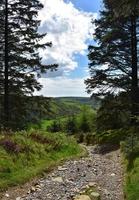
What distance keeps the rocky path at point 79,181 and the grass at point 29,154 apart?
2.16ft

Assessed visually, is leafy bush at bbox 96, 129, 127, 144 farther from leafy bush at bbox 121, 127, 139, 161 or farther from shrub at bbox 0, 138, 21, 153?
shrub at bbox 0, 138, 21, 153

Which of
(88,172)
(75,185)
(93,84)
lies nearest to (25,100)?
(93,84)

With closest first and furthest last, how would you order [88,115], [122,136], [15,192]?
1. [15,192]
2. [122,136]
3. [88,115]

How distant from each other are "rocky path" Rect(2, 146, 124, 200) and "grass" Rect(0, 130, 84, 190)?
66 cm

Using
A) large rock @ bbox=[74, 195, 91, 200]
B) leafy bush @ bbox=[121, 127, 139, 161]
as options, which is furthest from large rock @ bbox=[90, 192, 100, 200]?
leafy bush @ bbox=[121, 127, 139, 161]

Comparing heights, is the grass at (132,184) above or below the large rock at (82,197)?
above

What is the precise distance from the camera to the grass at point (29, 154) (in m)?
16.1

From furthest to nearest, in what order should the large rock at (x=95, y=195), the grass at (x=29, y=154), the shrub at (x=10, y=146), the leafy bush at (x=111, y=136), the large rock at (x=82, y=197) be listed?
the leafy bush at (x=111, y=136)
the shrub at (x=10, y=146)
the grass at (x=29, y=154)
the large rock at (x=95, y=195)
the large rock at (x=82, y=197)

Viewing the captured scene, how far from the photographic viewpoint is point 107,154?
82.8 ft

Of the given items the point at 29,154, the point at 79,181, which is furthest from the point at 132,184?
the point at 29,154

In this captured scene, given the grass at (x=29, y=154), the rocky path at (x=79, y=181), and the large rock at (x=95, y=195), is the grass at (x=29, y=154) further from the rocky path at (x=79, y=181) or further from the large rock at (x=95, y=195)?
the large rock at (x=95, y=195)

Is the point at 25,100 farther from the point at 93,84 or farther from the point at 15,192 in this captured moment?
the point at 15,192

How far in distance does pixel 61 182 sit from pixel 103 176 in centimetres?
221

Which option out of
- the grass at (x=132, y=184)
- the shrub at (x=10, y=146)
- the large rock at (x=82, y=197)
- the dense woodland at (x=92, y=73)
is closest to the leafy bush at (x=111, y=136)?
the dense woodland at (x=92, y=73)
